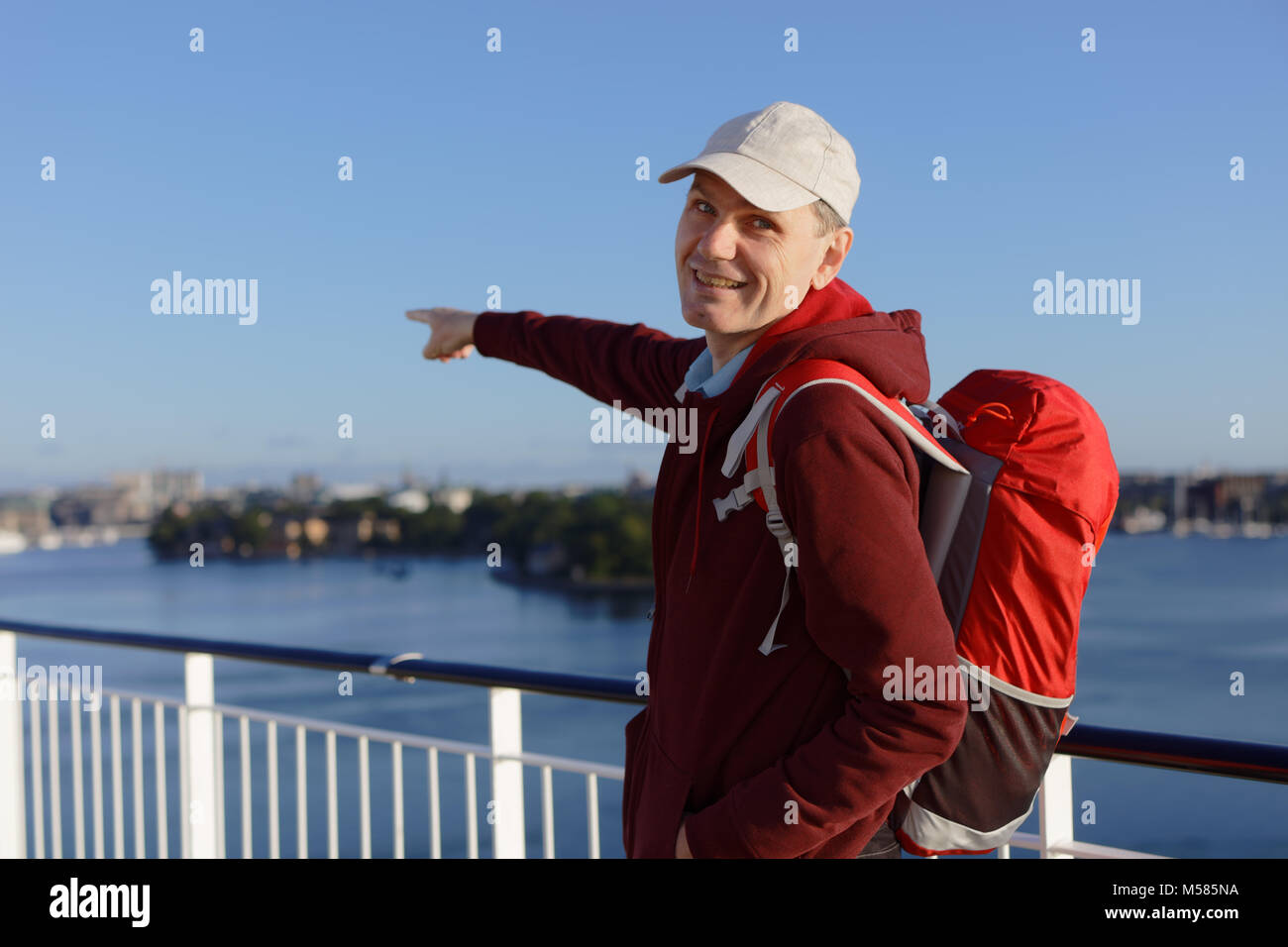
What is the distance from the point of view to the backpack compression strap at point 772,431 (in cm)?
109

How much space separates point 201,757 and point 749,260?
2.25 m

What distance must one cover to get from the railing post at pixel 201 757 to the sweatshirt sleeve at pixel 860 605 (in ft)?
6.75

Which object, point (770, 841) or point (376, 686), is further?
point (376, 686)

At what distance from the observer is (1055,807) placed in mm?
1599

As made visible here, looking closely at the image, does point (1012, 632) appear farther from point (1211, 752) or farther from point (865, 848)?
point (1211, 752)

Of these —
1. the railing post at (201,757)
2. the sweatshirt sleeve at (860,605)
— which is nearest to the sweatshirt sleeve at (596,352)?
the sweatshirt sleeve at (860,605)

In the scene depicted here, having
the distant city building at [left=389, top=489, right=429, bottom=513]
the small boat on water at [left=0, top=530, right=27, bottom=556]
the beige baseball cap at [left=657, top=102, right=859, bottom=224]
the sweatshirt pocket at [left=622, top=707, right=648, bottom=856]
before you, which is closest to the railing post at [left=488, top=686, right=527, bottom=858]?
the sweatshirt pocket at [left=622, top=707, right=648, bottom=856]

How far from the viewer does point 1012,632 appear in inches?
42.6

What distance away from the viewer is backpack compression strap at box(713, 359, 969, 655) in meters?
1.09

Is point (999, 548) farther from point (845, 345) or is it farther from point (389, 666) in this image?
point (389, 666)

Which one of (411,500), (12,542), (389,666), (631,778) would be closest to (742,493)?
(631,778)

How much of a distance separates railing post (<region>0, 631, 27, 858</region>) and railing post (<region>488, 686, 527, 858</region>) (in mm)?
1697
